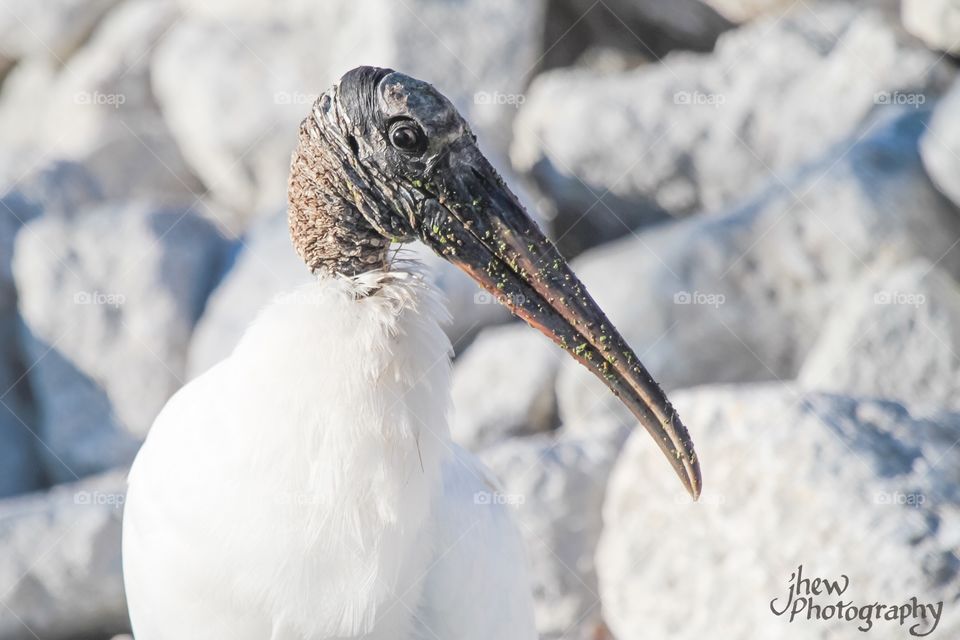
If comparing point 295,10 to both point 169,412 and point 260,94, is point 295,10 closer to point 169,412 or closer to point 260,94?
point 260,94

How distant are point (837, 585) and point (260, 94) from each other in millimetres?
5461

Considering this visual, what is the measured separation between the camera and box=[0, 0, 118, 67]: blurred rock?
32.0 ft

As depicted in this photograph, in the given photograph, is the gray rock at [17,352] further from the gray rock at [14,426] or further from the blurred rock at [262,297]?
the blurred rock at [262,297]

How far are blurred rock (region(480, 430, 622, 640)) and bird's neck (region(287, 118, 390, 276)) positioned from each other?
7.52 ft

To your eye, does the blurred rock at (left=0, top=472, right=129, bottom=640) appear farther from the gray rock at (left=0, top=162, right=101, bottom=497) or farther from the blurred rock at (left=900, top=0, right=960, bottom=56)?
the blurred rock at (left=900, top=0, right=960, bottom=56)

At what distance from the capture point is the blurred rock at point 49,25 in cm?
974

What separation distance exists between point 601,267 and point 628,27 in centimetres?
252

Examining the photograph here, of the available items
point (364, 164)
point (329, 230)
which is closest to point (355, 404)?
point (329, 230)

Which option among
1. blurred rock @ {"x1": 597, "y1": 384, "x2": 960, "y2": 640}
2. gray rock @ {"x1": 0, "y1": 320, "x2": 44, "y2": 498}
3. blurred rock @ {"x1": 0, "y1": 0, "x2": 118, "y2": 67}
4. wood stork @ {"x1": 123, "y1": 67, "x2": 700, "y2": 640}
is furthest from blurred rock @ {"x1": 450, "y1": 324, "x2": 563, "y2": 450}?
blurred rock @ {"x1": 0, "y1": 0, "x2": 118, "y2": 67}

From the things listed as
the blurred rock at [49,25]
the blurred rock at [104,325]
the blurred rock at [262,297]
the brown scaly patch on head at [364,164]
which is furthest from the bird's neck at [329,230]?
the blurred rock at [49,25]

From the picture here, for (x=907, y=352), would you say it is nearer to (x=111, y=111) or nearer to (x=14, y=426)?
(x=14, y=426)

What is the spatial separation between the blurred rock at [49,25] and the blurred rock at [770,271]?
17.2ft

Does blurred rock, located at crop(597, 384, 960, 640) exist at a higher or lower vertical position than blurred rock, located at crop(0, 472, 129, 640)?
lower

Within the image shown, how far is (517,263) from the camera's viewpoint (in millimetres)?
3055
